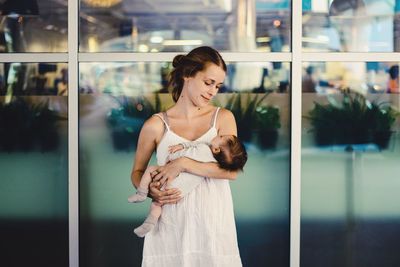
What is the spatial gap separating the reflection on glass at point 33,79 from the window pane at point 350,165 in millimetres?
1762

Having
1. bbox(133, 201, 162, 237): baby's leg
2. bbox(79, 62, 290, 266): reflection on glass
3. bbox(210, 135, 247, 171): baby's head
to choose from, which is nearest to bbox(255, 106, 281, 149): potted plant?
bbox(79, 62, 290, 266): reflection on glass

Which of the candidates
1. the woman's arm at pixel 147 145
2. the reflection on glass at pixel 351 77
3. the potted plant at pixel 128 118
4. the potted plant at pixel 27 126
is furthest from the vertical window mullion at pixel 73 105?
the reflection on glass at pixel 351 77

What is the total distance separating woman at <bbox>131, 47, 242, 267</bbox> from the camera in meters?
3.71

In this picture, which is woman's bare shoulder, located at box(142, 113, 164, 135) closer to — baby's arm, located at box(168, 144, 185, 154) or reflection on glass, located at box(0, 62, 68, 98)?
baby's arm, located at box(168, 144, 185, 154)

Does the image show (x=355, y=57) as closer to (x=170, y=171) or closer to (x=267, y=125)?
(x=267, y=125)

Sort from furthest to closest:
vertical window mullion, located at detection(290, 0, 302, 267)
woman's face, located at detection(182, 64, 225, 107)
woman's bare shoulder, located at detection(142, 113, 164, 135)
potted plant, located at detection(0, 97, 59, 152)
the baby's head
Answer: potted plant, located at detection(0, 97, 59, 152) → vertical window mullion, located at detection(290, 0, 302, 267) → woman's bare shoulder, located at detection(142, 113, 164, 135) → woman's face, located at detection(182, 64, 225, 107) → the baby's head

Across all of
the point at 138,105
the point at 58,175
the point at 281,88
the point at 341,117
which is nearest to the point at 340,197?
the point at 341,117

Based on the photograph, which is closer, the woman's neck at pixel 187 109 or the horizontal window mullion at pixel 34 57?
the woman's neck at pixel 187 109

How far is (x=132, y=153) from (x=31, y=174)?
768 millimetres

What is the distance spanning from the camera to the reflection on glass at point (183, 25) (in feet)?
16.9

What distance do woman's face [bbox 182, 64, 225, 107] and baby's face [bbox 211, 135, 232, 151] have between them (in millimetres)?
277

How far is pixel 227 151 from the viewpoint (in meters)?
3.68

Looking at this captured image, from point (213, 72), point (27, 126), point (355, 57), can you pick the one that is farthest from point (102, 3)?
point (355, 57)

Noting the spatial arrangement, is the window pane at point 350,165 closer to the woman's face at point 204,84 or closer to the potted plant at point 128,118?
the potted plant at point 128,118
